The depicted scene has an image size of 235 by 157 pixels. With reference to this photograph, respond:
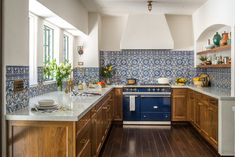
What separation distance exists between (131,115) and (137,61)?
148 centimetres

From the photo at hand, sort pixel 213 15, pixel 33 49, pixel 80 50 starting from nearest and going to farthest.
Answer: pixel 33 49 → pixel 213 15 → pixel 80 50

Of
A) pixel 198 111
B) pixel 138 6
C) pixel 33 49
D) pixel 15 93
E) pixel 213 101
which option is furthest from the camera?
pixel 138 6

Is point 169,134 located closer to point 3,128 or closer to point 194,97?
point 194,97

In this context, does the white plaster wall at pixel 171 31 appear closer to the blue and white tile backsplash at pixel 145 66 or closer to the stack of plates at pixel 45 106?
the blue and white tile backsplash at pixel 145 66

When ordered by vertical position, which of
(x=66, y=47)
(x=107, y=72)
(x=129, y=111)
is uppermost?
(x=66, y=47)

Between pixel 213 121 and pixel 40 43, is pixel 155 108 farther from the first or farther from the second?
pixel 40 43

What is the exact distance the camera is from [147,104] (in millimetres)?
6801

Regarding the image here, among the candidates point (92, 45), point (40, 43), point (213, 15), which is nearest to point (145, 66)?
point (92, 45)

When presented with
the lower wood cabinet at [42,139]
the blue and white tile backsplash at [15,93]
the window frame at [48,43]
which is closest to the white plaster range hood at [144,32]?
the window frame at [48,43]

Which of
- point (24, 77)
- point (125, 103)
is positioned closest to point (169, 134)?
point (125, 103)

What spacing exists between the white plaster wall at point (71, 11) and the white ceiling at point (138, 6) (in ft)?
0.69

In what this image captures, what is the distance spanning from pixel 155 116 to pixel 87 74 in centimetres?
198

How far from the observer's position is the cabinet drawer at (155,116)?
6.80 m

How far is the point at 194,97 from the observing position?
19.8ft
